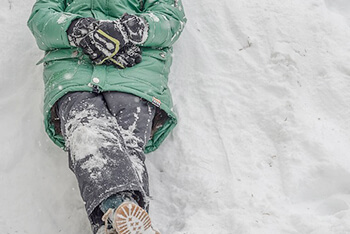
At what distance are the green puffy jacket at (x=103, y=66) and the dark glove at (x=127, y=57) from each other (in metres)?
0.03

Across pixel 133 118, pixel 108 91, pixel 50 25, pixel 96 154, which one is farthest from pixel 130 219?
pixel 50 25

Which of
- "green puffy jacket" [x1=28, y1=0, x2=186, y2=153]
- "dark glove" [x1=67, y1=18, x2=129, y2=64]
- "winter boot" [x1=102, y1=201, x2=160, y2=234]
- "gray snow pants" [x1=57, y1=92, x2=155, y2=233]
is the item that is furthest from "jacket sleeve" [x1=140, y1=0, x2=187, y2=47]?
"winter boot" [x1=102, y1=201, x2=160, y2=234]

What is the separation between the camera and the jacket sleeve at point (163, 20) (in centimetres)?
243

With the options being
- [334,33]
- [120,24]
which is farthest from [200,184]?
[334,33]

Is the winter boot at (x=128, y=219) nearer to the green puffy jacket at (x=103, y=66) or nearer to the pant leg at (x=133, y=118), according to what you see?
the pant leg at (x=133, y=118)

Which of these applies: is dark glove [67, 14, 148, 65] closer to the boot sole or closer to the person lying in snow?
the person lying in snow

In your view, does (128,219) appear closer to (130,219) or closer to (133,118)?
(130,219)

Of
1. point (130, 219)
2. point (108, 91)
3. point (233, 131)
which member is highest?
point (108, 91)

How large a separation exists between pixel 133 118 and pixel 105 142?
27cm

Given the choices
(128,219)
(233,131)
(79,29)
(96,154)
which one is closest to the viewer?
(128,219)

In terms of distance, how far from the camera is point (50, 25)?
2391mm

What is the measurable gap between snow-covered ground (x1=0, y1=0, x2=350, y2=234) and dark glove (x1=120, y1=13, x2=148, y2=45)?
47 centimetres

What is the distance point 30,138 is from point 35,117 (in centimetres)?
15

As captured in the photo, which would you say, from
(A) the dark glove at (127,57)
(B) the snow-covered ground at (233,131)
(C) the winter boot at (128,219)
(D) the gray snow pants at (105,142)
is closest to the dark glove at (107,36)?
(A) the dark glove at (127,57)
